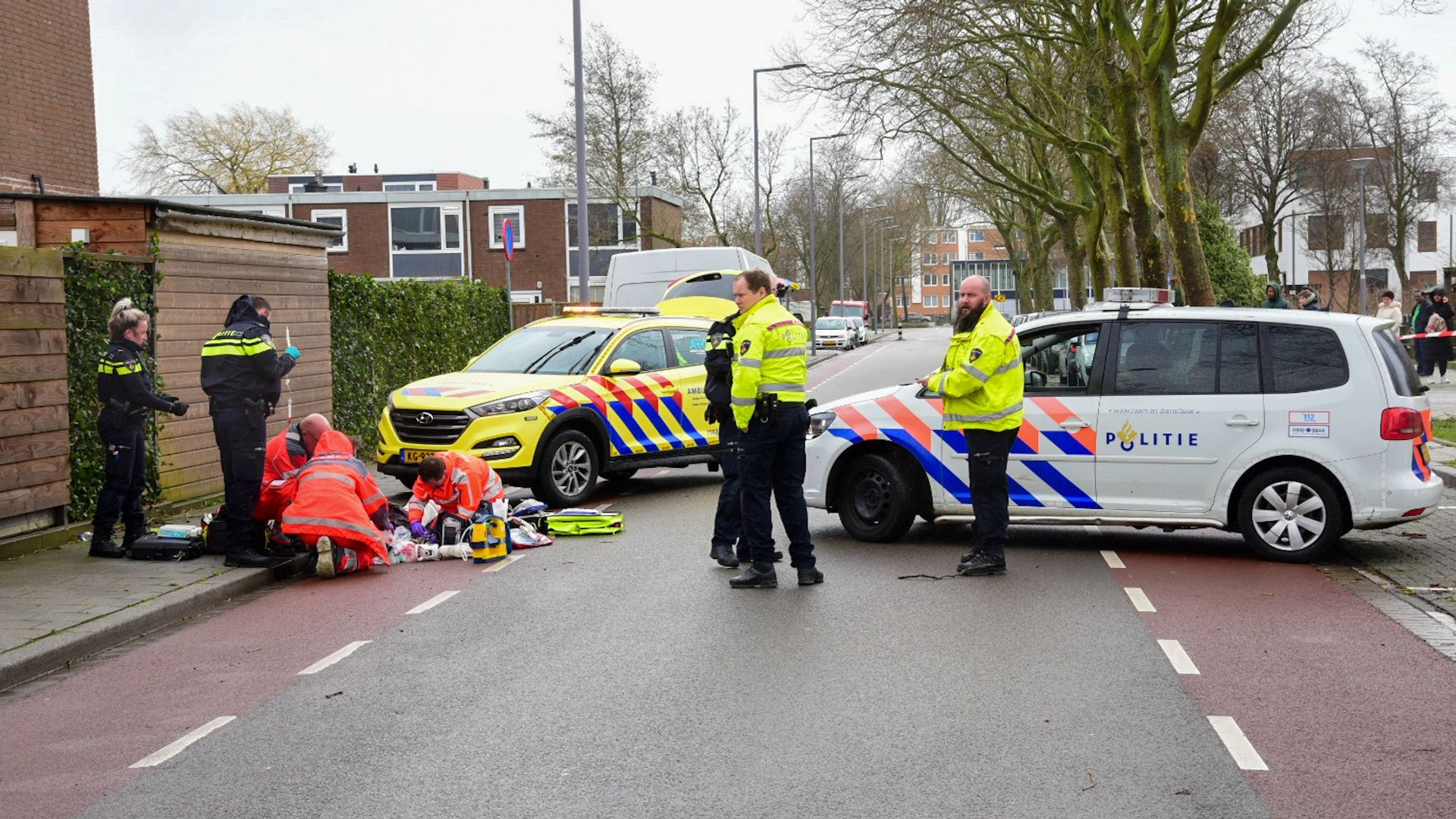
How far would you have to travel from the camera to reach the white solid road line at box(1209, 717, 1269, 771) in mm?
5117

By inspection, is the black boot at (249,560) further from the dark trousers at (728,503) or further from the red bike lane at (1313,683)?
the red bike lane at (1313,683)

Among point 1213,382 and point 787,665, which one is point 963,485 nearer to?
point 1213,382

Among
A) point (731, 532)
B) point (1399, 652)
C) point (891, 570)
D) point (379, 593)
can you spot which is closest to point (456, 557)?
point (379, 593)

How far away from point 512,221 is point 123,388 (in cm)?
4969

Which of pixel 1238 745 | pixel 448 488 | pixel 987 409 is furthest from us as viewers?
pixel 448 488

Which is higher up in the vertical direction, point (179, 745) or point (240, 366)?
point (240, 366)

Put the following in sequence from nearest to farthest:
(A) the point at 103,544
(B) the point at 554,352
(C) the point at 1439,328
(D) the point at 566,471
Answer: (A) the point at 103,544, (D) the point at 566,471, (B) the point at 554,352, (C) the point at 1439,328

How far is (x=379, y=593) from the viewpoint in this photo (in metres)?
8.87

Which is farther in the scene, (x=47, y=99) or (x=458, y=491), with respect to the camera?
(x=47, y=99)

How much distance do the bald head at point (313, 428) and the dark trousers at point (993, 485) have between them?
14.7 ft

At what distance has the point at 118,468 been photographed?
31.6 feet

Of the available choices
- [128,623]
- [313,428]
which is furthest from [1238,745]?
[313,428]

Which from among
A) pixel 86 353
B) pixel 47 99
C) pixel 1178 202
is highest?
pixel 47 99

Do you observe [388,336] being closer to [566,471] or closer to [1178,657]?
[566,471]
